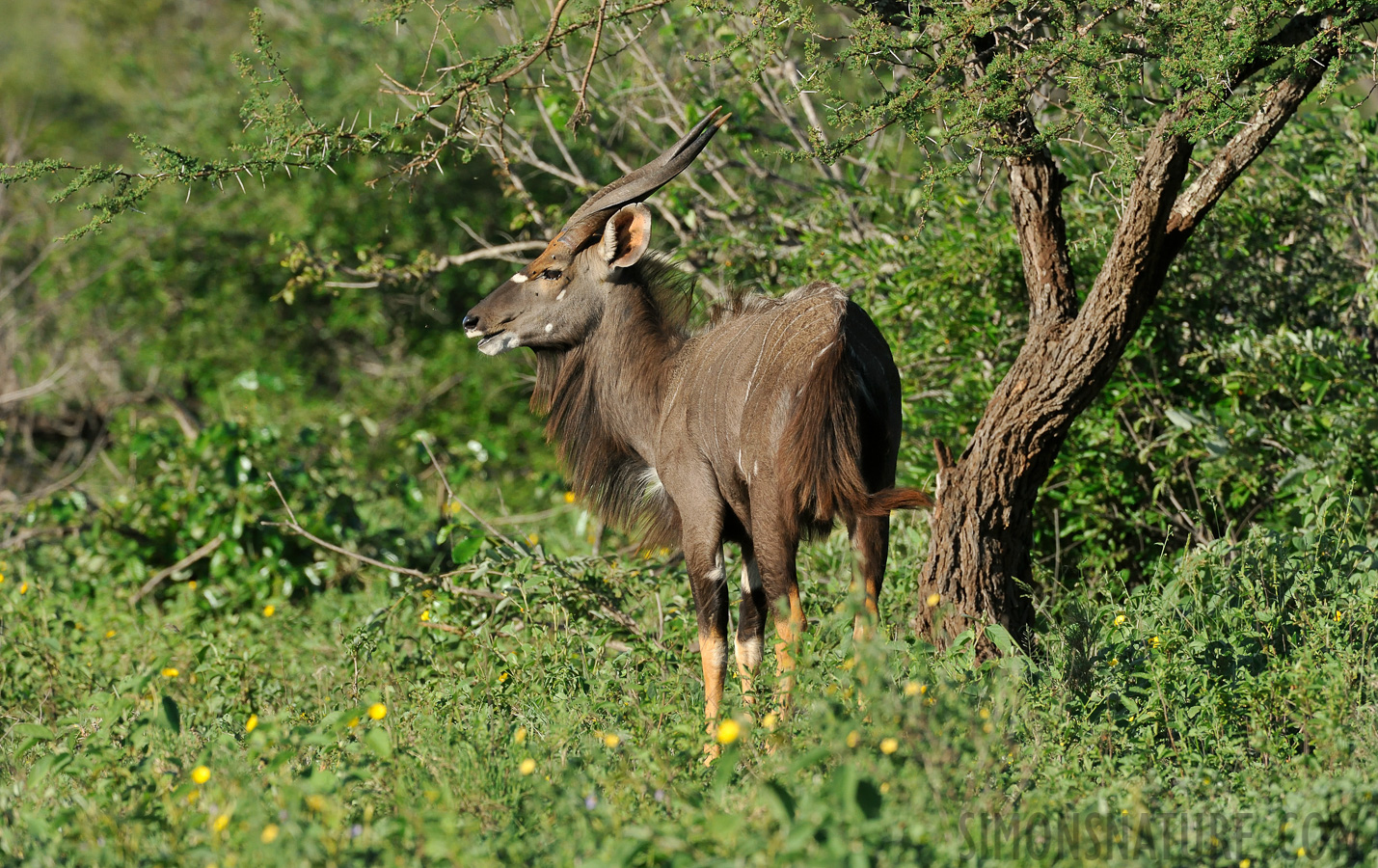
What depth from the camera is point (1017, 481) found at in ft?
15.5

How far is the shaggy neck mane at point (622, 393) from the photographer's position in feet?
16.8

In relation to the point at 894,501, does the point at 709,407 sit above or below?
above

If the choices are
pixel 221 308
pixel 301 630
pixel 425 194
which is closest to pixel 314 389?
pixel 221 308

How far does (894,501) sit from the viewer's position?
163 inches

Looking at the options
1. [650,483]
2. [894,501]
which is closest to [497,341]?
[650,483]

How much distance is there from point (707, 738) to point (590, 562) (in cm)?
225

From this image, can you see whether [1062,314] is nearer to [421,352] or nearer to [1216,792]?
[1216,792]

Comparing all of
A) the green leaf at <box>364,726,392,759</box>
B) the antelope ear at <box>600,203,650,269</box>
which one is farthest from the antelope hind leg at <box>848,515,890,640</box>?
the green leaf at <box>364,726,392,759</box>

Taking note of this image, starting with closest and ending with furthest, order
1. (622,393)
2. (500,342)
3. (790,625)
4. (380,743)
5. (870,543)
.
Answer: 1. (380,743)
2. (790,625)
3. (870,543)
4. (622,393)
5. (500,342)

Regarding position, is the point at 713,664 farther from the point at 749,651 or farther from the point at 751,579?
the point at 751,579

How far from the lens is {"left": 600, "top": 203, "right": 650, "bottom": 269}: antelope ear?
5133 millimetres

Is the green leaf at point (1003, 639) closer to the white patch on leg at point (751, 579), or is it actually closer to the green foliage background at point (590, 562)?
the green foliage background at point (590, 562)

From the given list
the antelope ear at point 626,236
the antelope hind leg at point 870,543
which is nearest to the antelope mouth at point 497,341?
the antelope ear at point 626,236

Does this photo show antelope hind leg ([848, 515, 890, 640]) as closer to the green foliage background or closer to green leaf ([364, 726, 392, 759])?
the green foliage background
